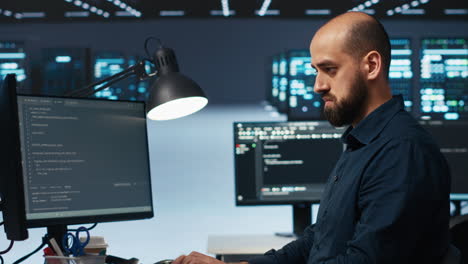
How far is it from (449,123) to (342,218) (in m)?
1.75

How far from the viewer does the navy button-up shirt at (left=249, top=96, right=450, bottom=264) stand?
108cm

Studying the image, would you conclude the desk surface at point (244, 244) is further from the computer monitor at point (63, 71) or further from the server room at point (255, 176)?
→ the computer monitor at point (63, 71)

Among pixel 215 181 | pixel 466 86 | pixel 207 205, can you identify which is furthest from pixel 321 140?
pixel 466 86

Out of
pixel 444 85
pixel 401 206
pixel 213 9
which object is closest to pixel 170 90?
pixel 401 206

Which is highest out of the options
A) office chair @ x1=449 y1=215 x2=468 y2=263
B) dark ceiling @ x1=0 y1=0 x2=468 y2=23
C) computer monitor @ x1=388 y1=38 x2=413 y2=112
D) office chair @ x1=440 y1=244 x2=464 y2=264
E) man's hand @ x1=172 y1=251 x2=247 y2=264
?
dark ceiling @ x1=0 y1=0 x2=468 y2=23

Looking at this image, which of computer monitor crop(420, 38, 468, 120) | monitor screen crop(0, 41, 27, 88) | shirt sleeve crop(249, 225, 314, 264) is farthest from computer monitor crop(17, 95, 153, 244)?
monitor screen crop(0, 41, 27, 88)

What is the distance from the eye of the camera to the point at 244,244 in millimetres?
2359

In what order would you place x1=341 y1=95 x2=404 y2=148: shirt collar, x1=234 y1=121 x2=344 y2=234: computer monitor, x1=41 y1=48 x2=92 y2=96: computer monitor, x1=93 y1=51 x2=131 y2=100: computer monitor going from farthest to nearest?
x1=93 y1=51 x2=131 y2=100: computer monitor, x1=41 y1=48 x2=92 y2=96: computer monitor, x1=234 y1=121 x2=344 y2=234: computer monitor, x1=341 y1=95 x2=404 y2=148: shirt collar

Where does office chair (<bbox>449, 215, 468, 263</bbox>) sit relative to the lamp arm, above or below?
below

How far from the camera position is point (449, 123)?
2711mm

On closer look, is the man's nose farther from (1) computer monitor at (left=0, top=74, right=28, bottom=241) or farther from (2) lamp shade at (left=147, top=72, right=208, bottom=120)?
(1) computer monitor at (left=0, top=74, right=28, bottom=241)

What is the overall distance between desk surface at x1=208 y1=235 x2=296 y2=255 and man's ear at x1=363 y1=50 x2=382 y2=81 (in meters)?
1.15

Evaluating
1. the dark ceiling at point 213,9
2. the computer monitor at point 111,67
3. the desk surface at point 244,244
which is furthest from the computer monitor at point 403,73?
the desk surface at point 244,244

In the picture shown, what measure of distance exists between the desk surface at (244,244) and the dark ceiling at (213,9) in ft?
30.0
